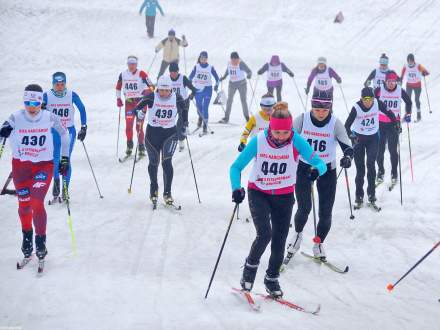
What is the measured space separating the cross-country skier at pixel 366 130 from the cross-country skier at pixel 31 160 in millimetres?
4783

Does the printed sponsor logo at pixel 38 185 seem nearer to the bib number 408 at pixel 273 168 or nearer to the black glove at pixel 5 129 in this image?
the black glove at pixel 5 129

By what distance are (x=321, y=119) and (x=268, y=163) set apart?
1.44 meters

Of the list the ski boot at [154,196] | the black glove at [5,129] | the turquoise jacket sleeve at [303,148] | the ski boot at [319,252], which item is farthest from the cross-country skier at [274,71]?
the turquoise jacket sleeve at [303,148]

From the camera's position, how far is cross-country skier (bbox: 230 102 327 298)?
5.53 metres

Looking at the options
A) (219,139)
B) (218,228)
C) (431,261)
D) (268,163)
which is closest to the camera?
(268,163)

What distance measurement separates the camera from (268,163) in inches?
222

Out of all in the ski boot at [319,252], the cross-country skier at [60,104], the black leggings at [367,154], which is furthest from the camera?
the cross-country skier at [60,104]

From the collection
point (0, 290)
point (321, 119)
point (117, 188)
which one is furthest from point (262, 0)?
point (0, 290)

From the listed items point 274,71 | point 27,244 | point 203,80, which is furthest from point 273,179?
point 274,71

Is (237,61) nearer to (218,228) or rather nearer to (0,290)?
(218,228)

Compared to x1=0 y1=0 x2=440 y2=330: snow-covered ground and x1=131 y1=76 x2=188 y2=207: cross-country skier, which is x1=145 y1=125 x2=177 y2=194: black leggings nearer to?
x1=131 y1=76 x2=188 y2=207: cross-country skier

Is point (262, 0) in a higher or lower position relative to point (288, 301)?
higher

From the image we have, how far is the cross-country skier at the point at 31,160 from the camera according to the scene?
6578 millimetres

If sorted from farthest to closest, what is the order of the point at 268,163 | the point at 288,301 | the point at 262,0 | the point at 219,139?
the point at 262,0, the point at 219,139, the point at 288,301, the point at 268,163
